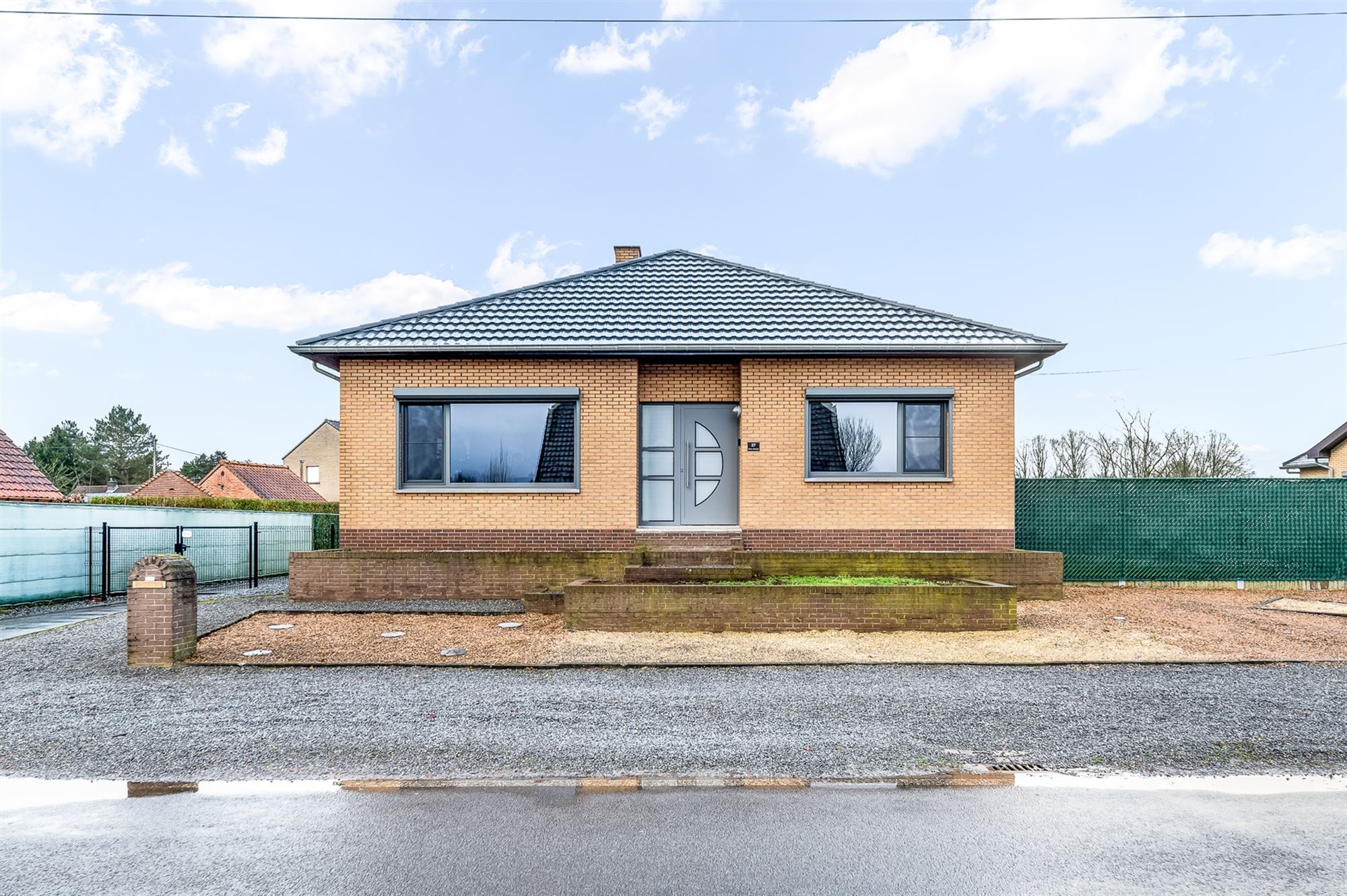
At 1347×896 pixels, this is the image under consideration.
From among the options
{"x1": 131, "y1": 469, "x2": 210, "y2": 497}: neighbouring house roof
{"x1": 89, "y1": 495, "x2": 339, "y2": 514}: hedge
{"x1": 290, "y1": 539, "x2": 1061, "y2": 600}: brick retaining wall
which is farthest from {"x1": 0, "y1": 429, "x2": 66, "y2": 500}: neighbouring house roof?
{"x1": 131, "y1": 469, "x2": 210, "y2": 497}: neighbouring house roof

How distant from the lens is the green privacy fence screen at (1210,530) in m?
14.4

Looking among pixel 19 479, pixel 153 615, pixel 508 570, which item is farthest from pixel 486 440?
pixel 19 479

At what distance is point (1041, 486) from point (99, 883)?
1455cm

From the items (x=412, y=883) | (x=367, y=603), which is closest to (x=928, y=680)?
(x=412, y=883)


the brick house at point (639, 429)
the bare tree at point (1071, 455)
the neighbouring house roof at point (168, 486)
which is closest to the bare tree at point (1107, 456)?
the bare tree at point (1071, 455)

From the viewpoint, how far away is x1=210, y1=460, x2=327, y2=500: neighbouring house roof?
132 feet

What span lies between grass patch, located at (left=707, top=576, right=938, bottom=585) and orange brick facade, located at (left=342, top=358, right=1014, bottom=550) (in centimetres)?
144

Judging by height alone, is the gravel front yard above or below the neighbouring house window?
below

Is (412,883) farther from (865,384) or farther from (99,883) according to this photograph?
(865,384)

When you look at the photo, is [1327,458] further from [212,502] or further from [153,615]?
[212,502]

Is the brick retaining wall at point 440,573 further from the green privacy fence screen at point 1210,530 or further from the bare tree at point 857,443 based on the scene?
the green privacy fence screen at point 1210,530

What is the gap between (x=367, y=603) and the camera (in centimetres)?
1187

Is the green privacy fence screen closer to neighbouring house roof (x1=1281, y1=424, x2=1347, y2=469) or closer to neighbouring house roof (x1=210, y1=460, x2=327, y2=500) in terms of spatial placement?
neighbouring house roof (x1=1281, y1=424, x2=1347, y2=469)

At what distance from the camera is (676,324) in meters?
13.5
